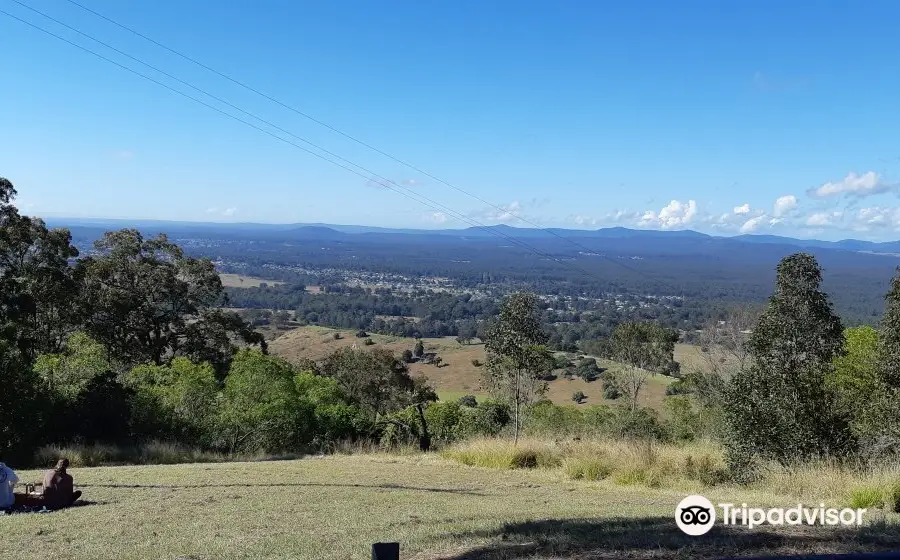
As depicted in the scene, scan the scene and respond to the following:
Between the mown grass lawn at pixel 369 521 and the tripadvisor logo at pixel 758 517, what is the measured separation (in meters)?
0.18

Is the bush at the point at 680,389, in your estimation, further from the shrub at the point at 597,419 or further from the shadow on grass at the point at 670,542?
the shadow on grass at the point at 670,542

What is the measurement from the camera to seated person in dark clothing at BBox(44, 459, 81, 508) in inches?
349

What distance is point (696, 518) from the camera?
672 cm

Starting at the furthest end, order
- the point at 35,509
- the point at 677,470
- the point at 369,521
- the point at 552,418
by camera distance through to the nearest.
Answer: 1. the point at 552,418
2. the point at 677,470
3. the point at 35,509
4. the point at 369,521

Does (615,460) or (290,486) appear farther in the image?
(615,460)

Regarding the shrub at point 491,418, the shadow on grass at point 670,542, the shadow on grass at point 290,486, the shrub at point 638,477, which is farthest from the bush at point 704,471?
the shrub at point 491,418

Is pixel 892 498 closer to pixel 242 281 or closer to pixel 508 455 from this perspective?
pixel 508 455

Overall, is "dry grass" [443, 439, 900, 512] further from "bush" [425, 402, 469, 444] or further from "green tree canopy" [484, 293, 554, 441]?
"bush" [425, 402, 469, 444]

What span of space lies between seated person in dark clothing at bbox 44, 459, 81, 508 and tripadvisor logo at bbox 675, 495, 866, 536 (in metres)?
7.76

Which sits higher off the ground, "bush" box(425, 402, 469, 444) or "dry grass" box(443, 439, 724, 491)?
"dry grass" box(443, 439, 724, 491)

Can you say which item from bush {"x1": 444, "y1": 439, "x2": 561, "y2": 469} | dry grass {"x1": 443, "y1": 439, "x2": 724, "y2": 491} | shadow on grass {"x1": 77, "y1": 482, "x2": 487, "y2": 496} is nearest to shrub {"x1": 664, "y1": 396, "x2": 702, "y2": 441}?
dry grass {"x1": 443, "y1": 439, "x2": 724, "y2": 491}

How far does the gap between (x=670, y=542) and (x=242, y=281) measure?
140 m

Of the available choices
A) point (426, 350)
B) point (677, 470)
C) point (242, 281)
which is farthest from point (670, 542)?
point (242, 281)

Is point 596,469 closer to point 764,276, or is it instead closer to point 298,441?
point 298,441
